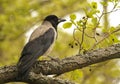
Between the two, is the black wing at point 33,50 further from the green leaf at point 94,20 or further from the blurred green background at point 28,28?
the blurred green background at point 28,28

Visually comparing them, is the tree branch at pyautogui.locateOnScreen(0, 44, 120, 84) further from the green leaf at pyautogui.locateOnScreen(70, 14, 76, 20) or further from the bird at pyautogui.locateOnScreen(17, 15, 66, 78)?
the green leaf at pyautogui.locateOnScreen(70, 14, 76, 20)

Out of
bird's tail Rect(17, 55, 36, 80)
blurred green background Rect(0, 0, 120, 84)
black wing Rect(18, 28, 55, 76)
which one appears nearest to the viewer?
bird's tail Rect(17, 55, 36, 80)

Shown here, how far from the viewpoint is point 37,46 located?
5.63 m

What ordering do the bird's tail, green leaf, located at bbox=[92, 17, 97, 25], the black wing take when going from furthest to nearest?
green leaf, located at bbox=[92, 17, 97, 25], the black wing, the bird's tail

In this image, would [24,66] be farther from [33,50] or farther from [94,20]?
[94,20]

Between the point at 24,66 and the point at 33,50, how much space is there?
18.5 inches

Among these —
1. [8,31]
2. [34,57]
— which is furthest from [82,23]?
[8,31]

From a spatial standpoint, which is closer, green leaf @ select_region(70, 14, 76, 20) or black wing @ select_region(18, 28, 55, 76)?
black wing @ select_region(18, 28, 55, 76)

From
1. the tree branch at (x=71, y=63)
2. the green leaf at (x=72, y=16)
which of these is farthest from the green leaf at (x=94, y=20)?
the tree branch at (x=71, y=63)

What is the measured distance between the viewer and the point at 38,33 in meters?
5.88

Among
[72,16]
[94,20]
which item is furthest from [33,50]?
[94,20]

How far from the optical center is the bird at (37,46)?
5.05m

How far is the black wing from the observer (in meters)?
5.04

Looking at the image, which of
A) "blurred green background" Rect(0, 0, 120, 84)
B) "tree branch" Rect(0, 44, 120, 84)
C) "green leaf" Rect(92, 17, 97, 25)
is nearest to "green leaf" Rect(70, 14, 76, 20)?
"green leaf" Rect(92, 17, 97, 25)
